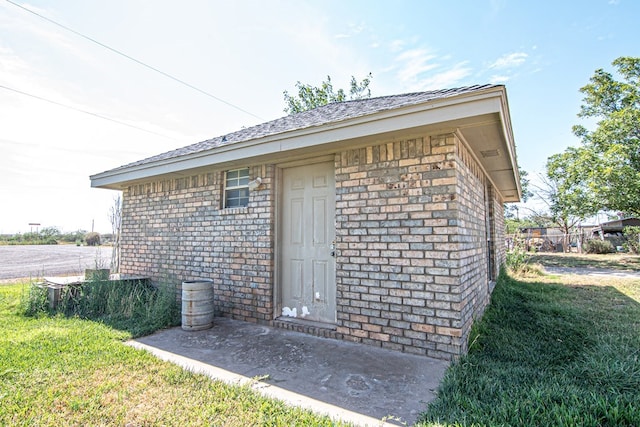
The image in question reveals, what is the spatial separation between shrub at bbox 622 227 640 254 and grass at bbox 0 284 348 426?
2421 cm

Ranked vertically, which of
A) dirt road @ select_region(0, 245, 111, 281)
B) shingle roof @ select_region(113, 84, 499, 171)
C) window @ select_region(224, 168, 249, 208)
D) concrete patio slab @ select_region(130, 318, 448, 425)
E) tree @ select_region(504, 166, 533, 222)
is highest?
tree @ select_region(504, 166, 533, 222)

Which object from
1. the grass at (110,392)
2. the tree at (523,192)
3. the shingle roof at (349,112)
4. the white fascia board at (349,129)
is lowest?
the grass at (110,392)

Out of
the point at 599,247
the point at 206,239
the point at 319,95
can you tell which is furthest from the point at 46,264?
the point at 599,247

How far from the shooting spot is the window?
4.80 meters

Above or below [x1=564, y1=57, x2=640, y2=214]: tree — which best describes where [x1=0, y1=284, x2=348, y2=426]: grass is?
below

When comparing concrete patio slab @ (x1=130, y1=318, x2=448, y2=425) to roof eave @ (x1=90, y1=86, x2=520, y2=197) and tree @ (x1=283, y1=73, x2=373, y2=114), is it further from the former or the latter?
tree @ (x1=283, y1=73, x2=373, y2=114)

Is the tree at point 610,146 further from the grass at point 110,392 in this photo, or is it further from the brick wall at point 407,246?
the grass at point 110,392

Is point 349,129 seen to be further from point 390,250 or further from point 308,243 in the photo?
point 308,243

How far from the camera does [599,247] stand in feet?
61.7

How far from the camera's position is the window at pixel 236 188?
15.7 feet

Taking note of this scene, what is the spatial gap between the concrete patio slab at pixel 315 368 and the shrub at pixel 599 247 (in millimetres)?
22493

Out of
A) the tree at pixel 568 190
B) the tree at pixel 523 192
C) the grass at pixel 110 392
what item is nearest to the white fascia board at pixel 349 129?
the grass at pixel 110 392

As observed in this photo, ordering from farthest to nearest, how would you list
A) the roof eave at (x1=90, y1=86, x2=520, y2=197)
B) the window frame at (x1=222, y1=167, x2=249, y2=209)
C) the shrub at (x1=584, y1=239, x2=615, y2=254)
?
the shrub at (x1=584, y1=239, x2=615, y2=254)
the window frame at (x1=222, y1=167, x2=249, y2=209)
the roof eave at (x1=90, y1=86, x2=520, y2=197)

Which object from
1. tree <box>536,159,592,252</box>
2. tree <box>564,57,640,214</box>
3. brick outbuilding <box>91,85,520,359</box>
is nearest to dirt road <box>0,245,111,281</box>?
brick outbuilding <box>91,85,520,359</box>
